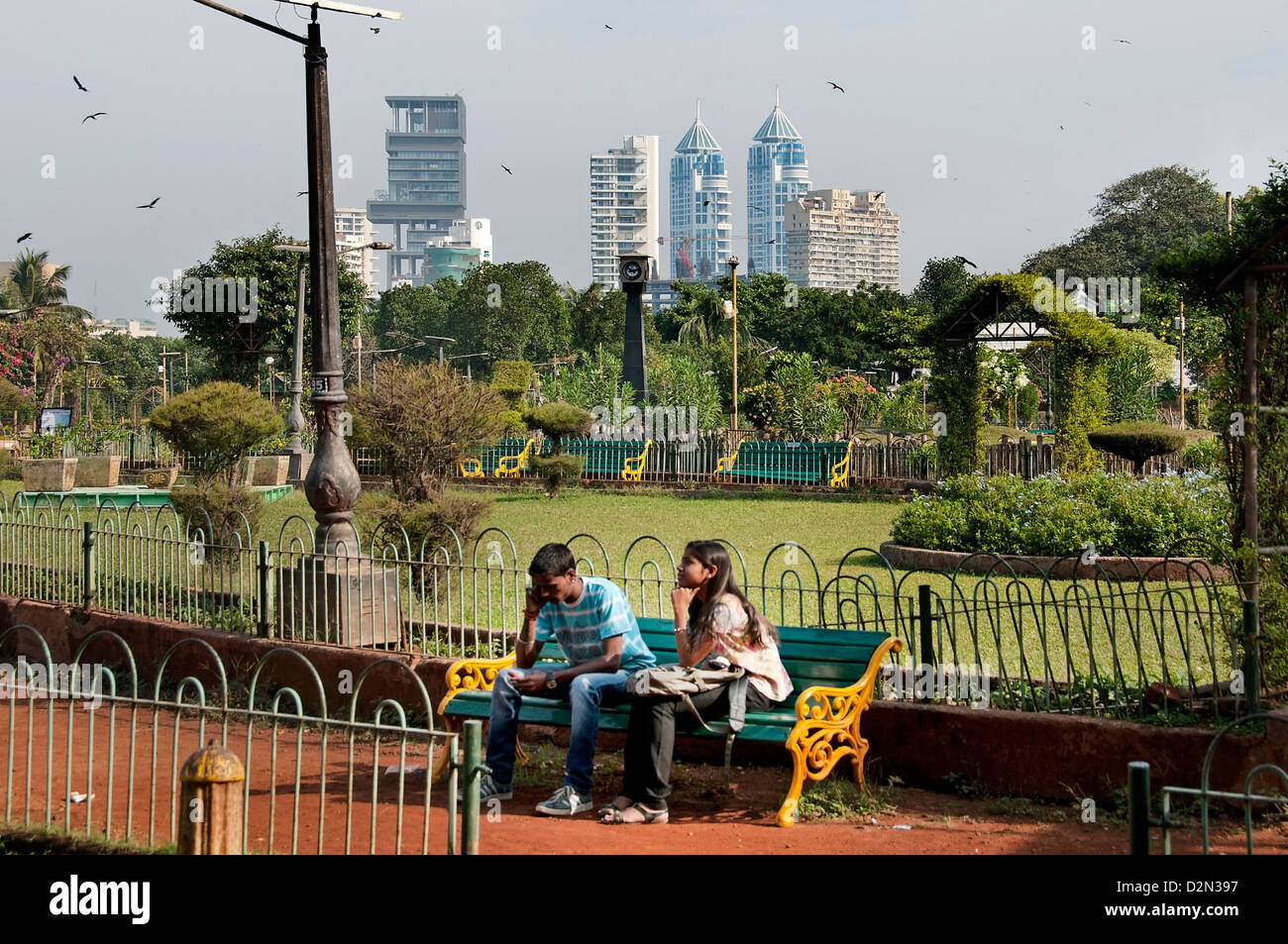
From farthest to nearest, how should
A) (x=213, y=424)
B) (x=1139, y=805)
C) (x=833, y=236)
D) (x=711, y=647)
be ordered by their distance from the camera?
(x=833, y=236) < (x=213, y=424) < (x=711, y=647) < (x=1139, y=805)

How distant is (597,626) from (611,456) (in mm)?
19896

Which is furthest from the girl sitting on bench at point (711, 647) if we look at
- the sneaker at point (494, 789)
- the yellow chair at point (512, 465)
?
the yellow chair at point (512, 465)

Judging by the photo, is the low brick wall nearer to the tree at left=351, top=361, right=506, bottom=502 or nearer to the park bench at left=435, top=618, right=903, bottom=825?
the tree at left=351, top=361, right=506, bottom=502

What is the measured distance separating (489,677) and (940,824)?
101 inches

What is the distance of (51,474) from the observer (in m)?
25.2

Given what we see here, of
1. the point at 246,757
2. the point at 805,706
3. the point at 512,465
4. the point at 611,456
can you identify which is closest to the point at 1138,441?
the point at 611,456

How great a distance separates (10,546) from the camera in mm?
11352

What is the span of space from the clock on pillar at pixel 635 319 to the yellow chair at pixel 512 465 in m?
7.61

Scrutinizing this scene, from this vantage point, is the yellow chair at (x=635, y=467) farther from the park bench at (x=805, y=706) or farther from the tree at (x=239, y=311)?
the park bench at (x=805, y=706)

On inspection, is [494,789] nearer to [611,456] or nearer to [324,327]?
[324,327]

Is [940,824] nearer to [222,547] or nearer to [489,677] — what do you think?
[489,677]

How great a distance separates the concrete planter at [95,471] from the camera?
26.0 metres

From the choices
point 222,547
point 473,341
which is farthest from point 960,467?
point 473,341

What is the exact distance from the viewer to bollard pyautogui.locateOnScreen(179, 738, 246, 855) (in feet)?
14.3
